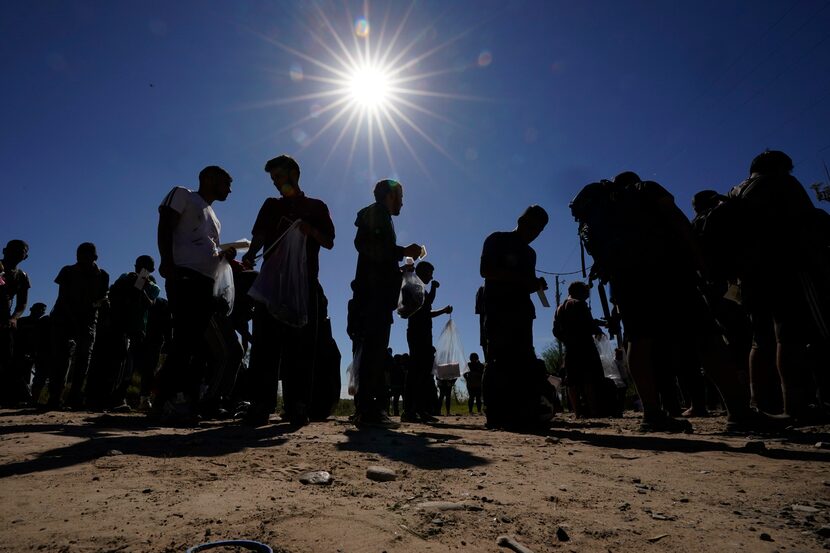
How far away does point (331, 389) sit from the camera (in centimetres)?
436

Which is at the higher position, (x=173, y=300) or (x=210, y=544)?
(x=173, y=300)

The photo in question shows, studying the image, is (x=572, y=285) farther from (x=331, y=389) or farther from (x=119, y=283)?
(x=119, y=283)

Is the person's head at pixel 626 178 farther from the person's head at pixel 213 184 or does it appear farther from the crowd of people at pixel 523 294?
the person's head at pixel 213 184

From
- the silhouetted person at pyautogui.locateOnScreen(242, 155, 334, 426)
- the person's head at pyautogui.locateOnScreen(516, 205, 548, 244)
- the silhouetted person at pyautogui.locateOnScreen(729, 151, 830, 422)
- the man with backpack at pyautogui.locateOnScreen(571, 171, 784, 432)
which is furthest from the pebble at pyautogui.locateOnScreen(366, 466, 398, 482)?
the silhouetted person at pyautogui.locateOnScreen(729, 151, 830, 422)

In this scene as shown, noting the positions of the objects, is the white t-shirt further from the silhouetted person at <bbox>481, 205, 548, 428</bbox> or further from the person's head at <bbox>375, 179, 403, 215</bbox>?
the silhouetted person at <bbox>481, 205, 548, 428</bbox>

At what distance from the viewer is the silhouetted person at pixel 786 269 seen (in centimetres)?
314

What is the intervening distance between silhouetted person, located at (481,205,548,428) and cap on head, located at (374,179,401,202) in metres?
0.95

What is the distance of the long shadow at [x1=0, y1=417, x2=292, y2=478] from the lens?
1.72m

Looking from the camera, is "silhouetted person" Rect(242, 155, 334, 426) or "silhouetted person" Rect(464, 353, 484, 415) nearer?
"silhouetted person" Rect(242, 155, 334, 426)

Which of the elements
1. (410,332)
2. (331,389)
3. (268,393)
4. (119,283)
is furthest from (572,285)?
(119,283)

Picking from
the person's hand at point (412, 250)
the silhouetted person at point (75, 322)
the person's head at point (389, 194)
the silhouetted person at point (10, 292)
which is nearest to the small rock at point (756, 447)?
the person's hand at point (412, 250)

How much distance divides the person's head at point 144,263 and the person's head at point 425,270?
11.7ft

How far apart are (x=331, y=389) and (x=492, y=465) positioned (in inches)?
103

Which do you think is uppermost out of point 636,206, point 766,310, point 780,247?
point 636,206
